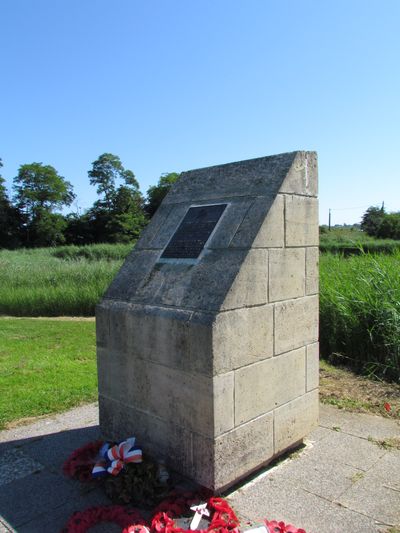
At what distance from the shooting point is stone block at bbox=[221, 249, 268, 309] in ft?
8.82

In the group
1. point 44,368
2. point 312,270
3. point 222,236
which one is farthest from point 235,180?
point 44,368

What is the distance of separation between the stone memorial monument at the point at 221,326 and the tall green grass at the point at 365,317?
102 inches

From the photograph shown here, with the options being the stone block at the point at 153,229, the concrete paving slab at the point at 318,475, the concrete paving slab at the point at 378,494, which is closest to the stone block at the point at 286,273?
the stone block at the point at 153,229

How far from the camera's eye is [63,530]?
Answer: 243 cm

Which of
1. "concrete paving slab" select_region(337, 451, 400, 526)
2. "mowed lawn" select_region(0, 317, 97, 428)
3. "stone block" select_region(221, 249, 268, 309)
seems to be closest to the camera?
"concrete paving slab" select_region(337, 451, 400, 526)

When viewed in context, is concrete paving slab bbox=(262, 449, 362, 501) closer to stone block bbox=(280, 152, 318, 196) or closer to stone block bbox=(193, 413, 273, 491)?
stone block bbox=(193, 413, 273, 491)

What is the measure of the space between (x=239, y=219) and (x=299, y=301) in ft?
2.56

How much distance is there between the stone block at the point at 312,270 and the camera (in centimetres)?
336

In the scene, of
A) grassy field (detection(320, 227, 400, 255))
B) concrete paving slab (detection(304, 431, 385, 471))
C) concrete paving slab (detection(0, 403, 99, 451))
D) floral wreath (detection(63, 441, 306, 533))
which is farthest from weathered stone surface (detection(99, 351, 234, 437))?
grassy field (detection(320, 227, 400, 255))

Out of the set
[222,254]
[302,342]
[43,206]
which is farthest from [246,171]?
[43,206]

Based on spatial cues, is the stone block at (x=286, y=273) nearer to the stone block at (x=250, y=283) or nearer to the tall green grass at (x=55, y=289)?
the stone block at (x=250, y=283)

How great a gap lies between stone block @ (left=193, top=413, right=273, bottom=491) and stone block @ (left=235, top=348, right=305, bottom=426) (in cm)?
8

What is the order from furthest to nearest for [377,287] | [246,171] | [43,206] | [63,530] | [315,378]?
[43,206], [377,287], [315,378], [246,171], [63,530]

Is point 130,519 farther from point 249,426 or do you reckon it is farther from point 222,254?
point 222,254
